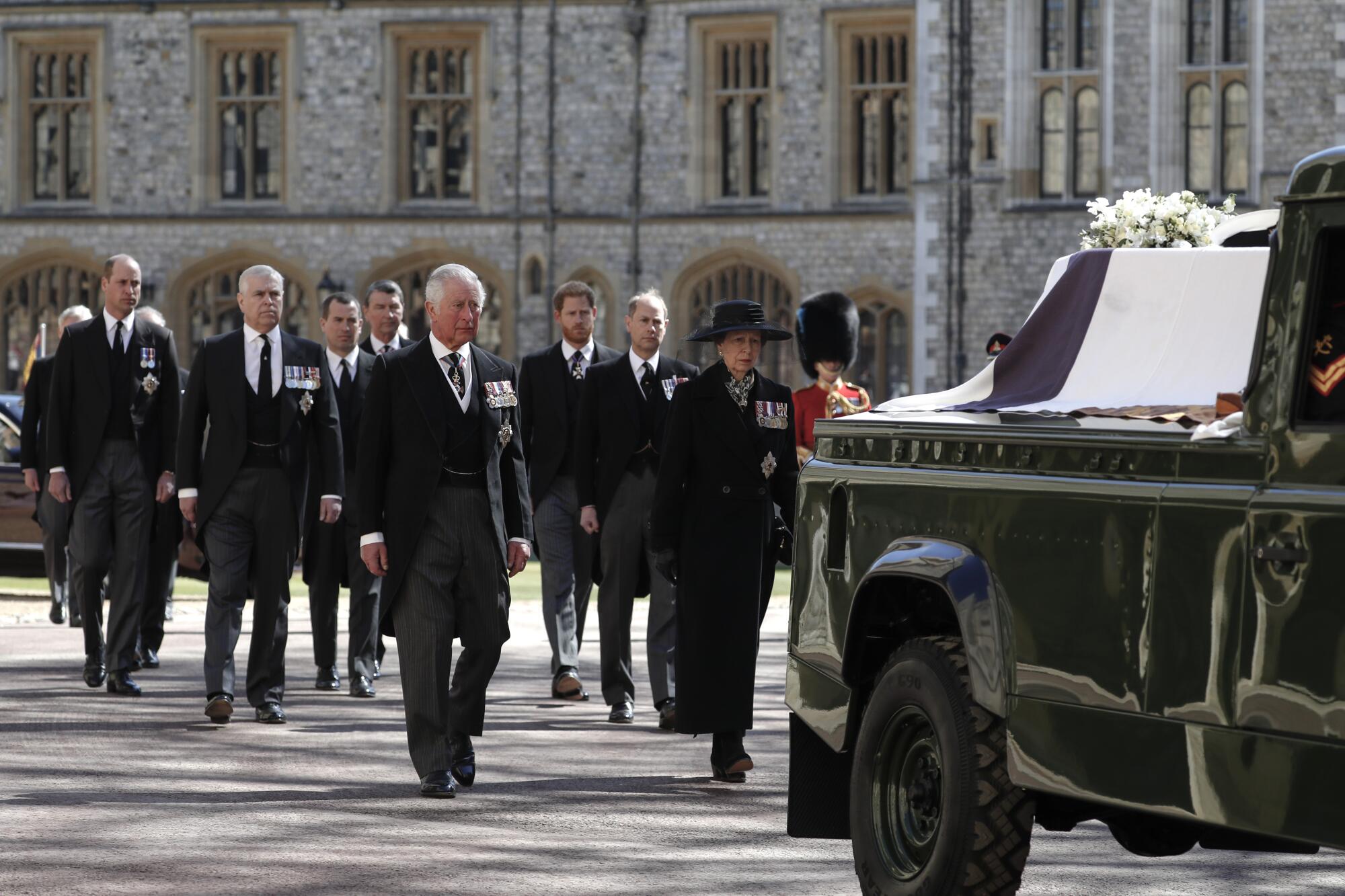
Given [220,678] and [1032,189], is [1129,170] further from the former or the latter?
[220,678]

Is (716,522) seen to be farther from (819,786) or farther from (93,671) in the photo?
(93,671)

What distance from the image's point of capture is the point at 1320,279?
4.64 metres

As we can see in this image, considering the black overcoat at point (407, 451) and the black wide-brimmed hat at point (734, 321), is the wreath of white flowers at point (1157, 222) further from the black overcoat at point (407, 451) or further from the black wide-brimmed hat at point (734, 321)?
the black overcoat at point (407, 451)

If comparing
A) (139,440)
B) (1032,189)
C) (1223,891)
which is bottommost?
(1223,891)

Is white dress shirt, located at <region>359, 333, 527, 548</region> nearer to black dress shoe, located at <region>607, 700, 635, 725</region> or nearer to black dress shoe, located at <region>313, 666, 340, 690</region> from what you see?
black dress shoe, located at <region>607, 700, 635, 725</region>

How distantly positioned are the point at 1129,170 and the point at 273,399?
20270mm

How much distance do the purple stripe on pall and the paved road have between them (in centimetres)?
137

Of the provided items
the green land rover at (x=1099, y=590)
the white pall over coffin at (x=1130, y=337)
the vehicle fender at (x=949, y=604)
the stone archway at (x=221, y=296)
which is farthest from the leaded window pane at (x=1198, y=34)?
the vehicle fender at (x=949, y=604)

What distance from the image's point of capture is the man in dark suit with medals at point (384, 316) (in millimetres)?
11781

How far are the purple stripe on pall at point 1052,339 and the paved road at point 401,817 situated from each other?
53.8 inches

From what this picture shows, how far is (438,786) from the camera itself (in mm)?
7977

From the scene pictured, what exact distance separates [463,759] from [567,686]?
294 centimetres

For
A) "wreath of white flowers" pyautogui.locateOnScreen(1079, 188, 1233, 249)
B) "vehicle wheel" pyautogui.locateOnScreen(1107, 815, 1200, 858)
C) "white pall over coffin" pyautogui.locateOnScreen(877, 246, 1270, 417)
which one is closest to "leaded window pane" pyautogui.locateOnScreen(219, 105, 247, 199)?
"wreath of white flowers" pyautogui.locateOnScreen(1079, 188, 1233, 249)

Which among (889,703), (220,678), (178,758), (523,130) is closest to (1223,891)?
(889,703)
